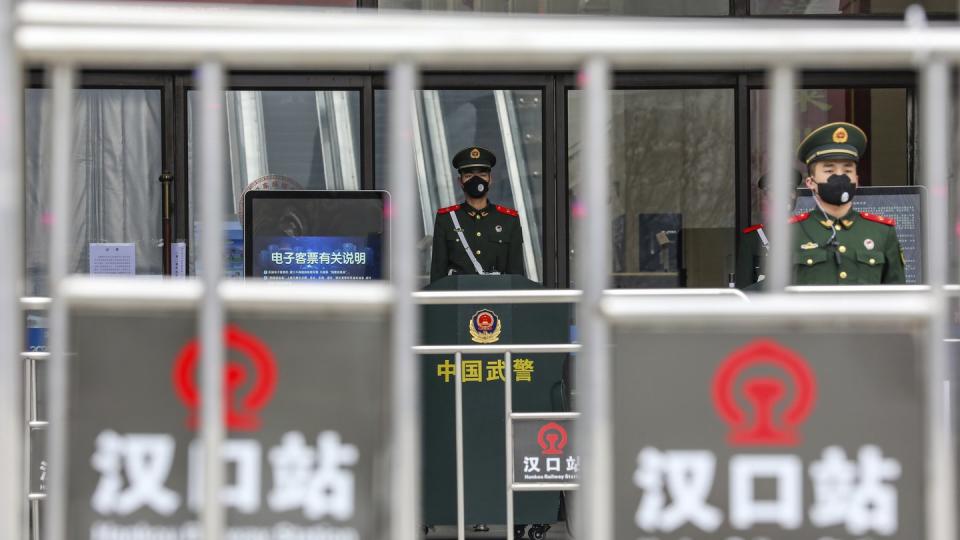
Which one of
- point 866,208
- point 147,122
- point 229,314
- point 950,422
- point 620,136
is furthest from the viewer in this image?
point 620,136

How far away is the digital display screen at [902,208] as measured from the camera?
6.73m

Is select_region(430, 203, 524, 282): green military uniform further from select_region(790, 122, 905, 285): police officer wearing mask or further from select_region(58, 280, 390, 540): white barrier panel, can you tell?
select_region(58, 280, 390, 540): white barrier panel

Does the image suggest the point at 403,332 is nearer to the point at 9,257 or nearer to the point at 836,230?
the point at 9,257

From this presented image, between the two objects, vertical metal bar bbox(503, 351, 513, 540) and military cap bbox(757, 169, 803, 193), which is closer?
vertical metal bar bbox(503, 351, 513, 540)

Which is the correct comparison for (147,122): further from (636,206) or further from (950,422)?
(950,422)

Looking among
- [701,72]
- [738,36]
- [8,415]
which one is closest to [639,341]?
[738,36]

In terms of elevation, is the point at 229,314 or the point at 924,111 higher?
the point at 924,111

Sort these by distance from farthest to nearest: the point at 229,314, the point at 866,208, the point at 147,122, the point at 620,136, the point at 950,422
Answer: the point at 620,136, the point at 147,122, the point at 866,208, the point at 950,422, the point at 229,314

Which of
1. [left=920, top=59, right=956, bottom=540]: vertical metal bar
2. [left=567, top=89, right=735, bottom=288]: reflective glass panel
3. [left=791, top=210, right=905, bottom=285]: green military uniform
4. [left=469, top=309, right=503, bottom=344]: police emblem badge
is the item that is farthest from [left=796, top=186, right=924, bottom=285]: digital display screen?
[left=920, top=59, right=956, bottom=540]: vertical metal bar

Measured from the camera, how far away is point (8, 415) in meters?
2.08

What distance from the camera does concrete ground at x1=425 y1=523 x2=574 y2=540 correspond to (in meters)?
5.49

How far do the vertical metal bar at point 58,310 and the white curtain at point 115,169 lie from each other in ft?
17.8

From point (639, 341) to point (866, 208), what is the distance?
516cm

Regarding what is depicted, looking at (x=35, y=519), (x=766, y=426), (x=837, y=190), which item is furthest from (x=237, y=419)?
(x=837, y=190)
